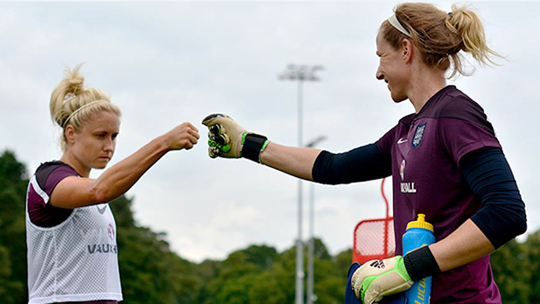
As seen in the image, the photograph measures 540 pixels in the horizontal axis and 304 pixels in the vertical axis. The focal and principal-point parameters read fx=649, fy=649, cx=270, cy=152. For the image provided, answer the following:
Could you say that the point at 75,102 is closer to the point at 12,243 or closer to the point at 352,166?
the point at 352,166

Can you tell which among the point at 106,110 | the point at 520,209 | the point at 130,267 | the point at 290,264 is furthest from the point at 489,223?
the point at 290,264

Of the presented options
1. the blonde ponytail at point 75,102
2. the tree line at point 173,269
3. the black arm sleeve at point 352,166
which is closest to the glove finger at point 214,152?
the black arm sleeve at point 352,166

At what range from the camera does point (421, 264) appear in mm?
2840

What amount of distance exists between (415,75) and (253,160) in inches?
49.5

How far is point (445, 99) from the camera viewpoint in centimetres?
302

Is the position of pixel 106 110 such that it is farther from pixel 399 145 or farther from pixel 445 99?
pixel 445 99

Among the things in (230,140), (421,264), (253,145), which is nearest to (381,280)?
(421,264)

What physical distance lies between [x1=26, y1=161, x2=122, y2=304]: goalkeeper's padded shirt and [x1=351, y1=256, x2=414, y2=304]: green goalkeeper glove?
1.78m

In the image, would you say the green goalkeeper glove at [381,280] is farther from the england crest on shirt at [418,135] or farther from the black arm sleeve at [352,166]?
the black arm sleeve at [352,166]

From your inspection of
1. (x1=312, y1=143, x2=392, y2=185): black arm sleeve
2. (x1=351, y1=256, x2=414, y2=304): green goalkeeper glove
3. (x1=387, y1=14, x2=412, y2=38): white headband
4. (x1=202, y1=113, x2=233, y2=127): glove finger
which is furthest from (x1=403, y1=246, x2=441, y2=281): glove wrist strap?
(x1=202, y1=113, x2=233, y2=127): glove finger

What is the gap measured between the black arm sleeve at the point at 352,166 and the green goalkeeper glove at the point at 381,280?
2.70ft

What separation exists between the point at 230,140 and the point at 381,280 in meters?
1.60

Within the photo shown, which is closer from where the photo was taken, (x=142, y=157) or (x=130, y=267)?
(x=142, y=157)

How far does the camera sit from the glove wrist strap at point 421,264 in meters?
2.82
